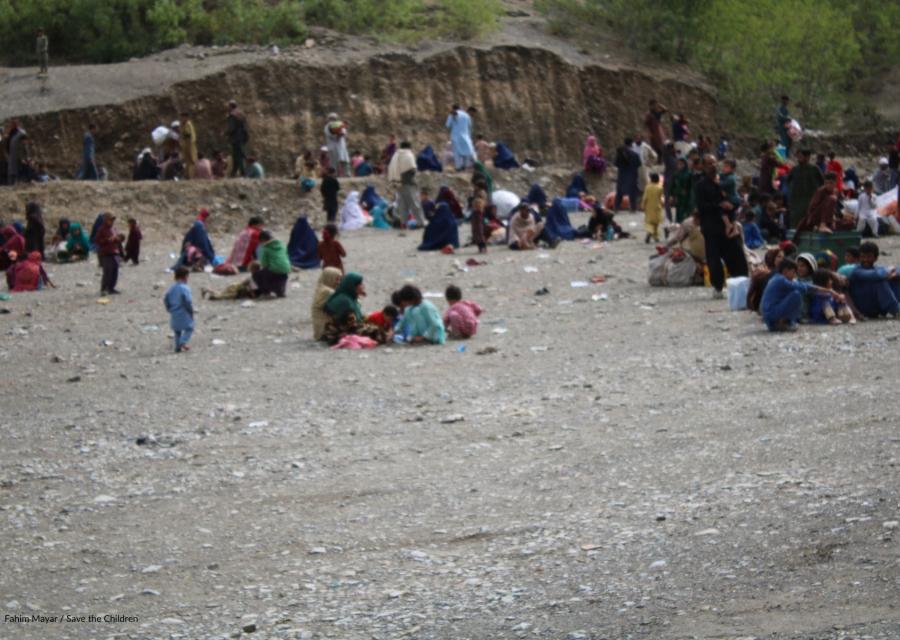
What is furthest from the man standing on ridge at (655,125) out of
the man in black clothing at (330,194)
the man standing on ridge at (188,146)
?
the man standing on ridge at (188,146)

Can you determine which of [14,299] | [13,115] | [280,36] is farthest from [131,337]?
[280,36]

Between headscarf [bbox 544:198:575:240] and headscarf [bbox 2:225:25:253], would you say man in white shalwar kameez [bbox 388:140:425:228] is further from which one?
headscarf [bbox 2:225:25:253]

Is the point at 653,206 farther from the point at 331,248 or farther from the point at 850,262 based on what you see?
the point at 850,262

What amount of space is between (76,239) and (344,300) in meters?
10.3

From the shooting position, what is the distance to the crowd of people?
15367mm

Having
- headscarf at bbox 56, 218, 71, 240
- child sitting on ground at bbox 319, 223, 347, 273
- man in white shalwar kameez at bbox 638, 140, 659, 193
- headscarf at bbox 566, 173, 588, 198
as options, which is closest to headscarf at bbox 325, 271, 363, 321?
child sitting on ground at bbox 319, 223, 347, 273

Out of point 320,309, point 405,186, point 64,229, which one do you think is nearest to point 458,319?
point 320,309

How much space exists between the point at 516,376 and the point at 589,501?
Answer: 14.3 feet

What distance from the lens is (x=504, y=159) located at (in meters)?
33.4

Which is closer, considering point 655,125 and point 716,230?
point 716,230

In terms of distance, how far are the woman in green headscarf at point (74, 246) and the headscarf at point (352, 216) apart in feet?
15.7

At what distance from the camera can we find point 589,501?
30.3 ft

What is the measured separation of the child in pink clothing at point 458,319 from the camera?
15672 millimetres

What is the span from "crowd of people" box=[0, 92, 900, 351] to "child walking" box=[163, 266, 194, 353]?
0.02 meters
